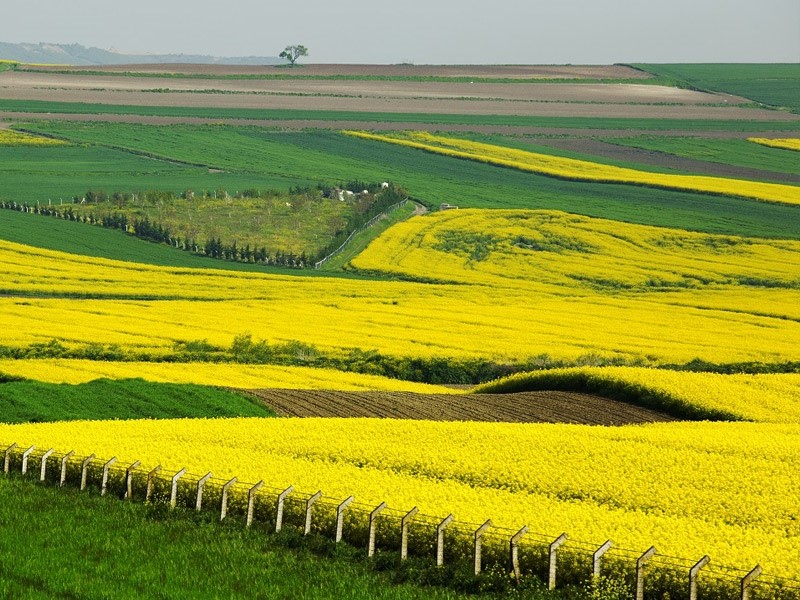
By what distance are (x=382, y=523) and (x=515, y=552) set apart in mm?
3267

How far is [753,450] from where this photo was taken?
1430 inches

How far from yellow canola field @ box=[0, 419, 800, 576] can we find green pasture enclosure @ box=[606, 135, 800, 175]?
435 ft

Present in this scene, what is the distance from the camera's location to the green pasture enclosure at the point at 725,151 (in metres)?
170

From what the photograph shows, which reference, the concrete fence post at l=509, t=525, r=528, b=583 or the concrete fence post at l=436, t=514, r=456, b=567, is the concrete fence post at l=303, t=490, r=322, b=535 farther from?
the concrete fence post at l=509, t=525, r=528, b=583

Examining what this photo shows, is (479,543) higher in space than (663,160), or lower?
higher

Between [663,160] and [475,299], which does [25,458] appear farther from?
[663,160]

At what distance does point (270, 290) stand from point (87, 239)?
88.4 ft

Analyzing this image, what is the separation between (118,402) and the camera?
45.7m

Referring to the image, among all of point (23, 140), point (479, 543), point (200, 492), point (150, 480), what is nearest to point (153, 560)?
point (200, 492)

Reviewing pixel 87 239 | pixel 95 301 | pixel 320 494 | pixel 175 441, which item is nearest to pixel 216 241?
pixel 87 239

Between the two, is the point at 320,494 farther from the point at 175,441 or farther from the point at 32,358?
the point at 32,358

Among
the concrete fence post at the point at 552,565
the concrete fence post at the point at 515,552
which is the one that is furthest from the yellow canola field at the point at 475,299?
the concrete fence post at the point at 552,565

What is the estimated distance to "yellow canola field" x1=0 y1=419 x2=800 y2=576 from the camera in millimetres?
26844

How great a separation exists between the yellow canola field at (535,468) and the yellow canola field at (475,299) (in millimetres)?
28518
